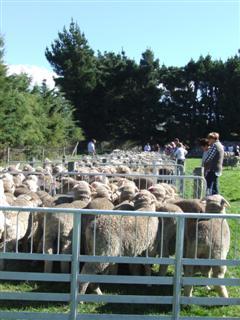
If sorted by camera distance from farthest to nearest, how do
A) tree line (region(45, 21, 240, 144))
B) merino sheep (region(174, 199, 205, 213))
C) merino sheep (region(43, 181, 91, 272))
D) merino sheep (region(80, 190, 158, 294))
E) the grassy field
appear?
1. tree line (region(45, 21, 240, 144))
2. merino sheep (region(174, 199, 205, 213))
3. merino sheep (region(43, 181, 91, 272))
4. merino sheep (region(80, 190, 158, 294))
5. the grassy field


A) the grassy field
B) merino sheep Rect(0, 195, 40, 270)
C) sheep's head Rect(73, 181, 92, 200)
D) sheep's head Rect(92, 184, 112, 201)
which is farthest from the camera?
sheep's head Rect(92, 184, 112, 201)

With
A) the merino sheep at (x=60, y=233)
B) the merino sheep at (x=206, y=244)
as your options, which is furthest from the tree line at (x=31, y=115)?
the merino sheep at (x=206, y=244)

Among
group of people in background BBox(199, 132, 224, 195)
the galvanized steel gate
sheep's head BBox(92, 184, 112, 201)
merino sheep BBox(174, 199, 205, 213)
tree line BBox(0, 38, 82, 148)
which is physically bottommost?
the galvanized steel gate

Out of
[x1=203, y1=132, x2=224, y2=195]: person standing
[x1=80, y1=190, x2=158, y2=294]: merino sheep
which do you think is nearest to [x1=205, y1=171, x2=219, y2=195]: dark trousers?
[x1=203, y1=132, x2=224, y2=195]: person standing

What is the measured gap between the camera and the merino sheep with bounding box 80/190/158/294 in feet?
20.4

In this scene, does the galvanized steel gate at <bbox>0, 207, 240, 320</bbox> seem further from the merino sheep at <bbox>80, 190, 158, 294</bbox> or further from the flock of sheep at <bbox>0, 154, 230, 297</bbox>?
the merino sheep at <bbox>80, 190, 158, 294</bbox>

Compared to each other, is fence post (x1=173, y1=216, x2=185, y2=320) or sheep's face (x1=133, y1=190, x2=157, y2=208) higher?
sheep's face (x1=133, y1=190, x2=157, y2=208)

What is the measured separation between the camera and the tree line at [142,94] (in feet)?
210

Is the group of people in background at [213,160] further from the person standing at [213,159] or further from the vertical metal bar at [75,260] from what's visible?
the vertical metal bar at [75,260]

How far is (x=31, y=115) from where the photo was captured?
3728 centimetres

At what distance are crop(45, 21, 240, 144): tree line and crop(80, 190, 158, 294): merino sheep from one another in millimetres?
56558

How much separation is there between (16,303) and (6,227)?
1186 mm

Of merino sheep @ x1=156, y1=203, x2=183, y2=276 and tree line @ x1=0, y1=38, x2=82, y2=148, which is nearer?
merino sheep @ x1=156, y1=203, x2=183, y2=276

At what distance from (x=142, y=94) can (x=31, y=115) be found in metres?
30.3
